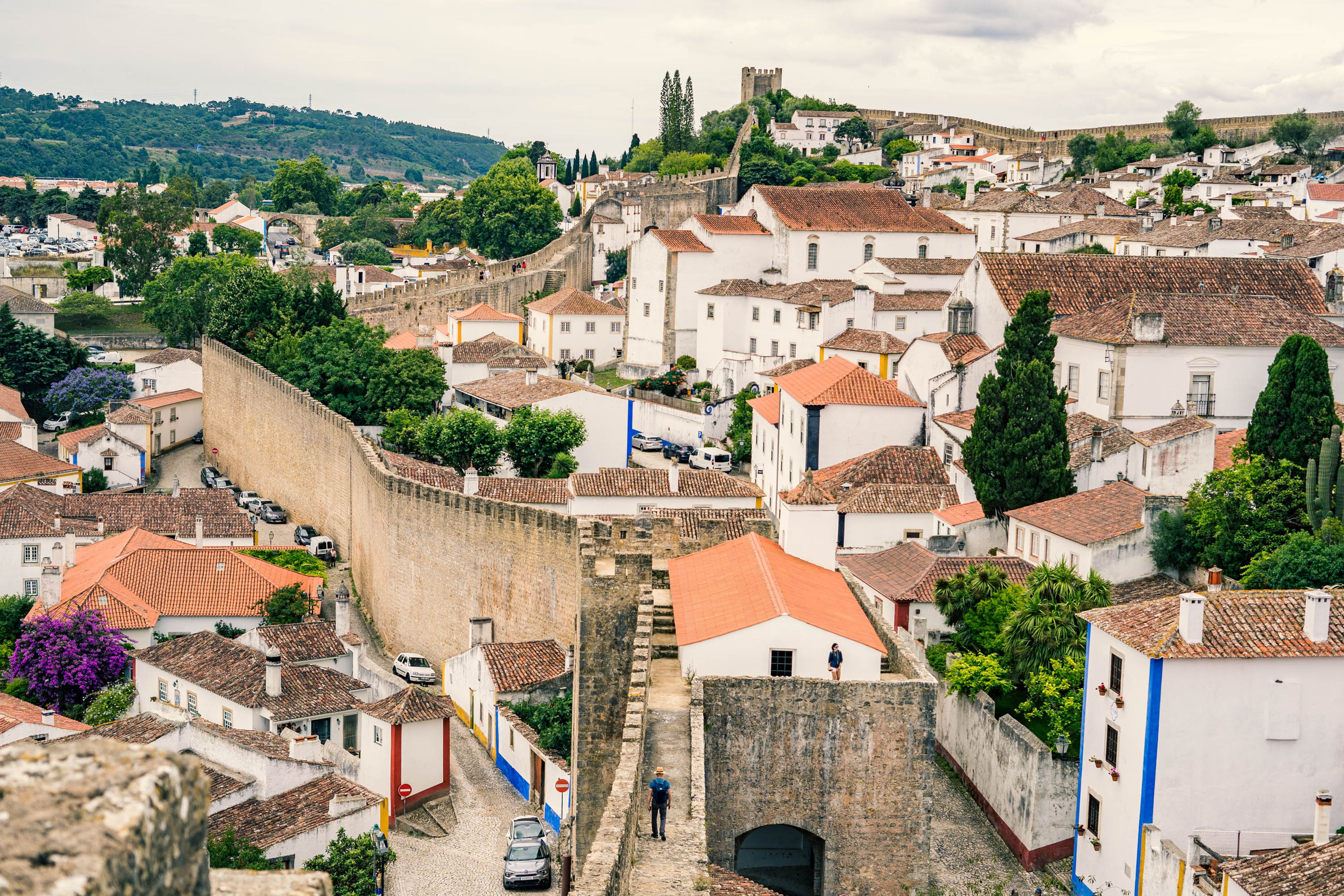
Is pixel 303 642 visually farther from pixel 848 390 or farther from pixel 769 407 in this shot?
pixel 769 407

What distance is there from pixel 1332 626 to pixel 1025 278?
1880 centimetres

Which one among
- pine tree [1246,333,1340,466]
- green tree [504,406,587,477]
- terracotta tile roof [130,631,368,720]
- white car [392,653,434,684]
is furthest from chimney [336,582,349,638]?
pine tree [1246,333,1340,466]

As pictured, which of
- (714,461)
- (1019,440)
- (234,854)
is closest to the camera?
(234,854)

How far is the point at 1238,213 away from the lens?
181ft

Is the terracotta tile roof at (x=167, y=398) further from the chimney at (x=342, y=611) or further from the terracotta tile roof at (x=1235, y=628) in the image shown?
the terracotta tile roof at (x=1235, y=628)

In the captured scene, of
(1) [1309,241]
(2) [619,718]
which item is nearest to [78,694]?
(2) [619,718]

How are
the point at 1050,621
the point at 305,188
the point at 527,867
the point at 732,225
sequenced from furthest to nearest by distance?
the point at 305,188
the point at 732,225
the point at 1050,621
the point at 527,867

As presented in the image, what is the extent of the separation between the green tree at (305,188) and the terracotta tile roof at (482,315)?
6069cm

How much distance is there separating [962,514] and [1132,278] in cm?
944

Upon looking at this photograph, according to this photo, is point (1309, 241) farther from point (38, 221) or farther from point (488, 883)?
point (38, 221)

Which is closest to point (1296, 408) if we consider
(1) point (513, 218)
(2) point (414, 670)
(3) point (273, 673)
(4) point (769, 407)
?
(2) point (414, 670)

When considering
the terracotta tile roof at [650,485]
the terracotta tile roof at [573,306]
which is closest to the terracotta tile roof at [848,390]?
the terracotta tile roof at [650,485]

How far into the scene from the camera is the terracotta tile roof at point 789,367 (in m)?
43.8

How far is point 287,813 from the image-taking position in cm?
2166
